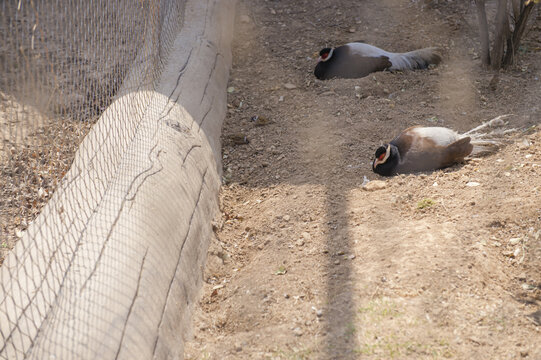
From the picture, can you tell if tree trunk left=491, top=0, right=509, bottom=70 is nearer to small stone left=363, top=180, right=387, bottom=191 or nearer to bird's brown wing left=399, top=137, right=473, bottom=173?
bird's brown wing left=399, top=137, right=473, bottom=173

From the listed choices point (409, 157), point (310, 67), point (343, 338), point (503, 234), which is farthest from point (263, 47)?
point (343, 338)

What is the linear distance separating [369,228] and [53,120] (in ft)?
5.88

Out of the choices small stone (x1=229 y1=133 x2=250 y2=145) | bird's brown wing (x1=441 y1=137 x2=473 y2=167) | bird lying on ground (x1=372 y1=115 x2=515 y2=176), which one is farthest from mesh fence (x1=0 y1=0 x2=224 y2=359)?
bird's brown wing (x1=441 y1=137 x2=473 y2=167)

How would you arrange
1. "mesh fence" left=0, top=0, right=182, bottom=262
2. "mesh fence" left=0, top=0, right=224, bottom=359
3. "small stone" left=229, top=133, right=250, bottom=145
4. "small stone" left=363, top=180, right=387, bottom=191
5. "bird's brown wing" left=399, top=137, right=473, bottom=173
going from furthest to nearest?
"small stone" left=229, top=133, right=250, bottom=145
"bird's brown wing" left=399, top=137, right=473, bottom=173
"small stone" left=363, top=180, right=387, bottom=191
"mesh fence" left=0, top=0, right=182, bottom=262
"mesh fence" left=0, top=0, right=224, bottom=359

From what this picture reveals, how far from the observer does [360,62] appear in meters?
4.79

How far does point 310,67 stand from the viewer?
5.08 m

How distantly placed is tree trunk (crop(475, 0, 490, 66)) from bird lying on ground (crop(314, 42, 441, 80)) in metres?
0.41

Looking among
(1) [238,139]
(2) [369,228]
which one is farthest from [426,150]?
(1) [238,139]

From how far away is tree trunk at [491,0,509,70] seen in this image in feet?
14.0

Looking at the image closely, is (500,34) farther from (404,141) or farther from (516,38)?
(404,141)

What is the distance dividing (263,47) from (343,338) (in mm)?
3956

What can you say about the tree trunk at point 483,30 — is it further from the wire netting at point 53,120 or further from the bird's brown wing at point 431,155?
the wire netting at point 53,120

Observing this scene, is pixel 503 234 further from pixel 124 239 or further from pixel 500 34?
pixel 500 34

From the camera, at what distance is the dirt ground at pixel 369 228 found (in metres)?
2.08
